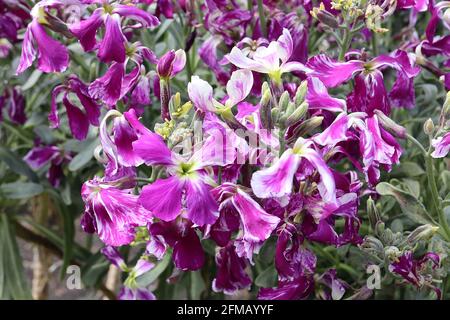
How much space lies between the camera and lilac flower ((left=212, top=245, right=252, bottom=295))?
920mm

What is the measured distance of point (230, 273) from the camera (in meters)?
0.93

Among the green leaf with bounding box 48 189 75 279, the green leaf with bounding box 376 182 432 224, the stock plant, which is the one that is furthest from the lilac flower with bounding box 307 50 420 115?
the green leaf with bounding box 48 189 75 279

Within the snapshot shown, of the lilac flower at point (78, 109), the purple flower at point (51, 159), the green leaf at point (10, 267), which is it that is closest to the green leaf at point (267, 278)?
the lilac flower at point (78, 109)

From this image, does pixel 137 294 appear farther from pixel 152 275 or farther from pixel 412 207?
pixel 412 207

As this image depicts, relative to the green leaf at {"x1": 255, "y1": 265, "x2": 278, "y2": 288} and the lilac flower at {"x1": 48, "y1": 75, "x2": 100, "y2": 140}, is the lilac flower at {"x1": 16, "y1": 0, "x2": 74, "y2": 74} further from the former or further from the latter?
the green leaf at {"x1": 255, "y1": 265, "x2": 278, "y2": 288}

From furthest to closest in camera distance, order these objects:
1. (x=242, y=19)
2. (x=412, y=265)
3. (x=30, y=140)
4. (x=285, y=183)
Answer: (x=30, y=140), (x=242, y=19), (x=412, y=265), (x=285, y=183)

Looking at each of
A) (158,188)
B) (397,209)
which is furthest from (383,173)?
(158,188)

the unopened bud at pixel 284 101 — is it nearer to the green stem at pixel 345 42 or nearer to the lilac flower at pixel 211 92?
the lilac flower at pixel 211 92

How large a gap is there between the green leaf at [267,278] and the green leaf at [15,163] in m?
0.49

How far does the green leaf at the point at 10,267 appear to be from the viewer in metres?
1.49

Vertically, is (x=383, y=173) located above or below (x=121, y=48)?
below

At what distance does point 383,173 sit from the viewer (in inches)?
44.4
